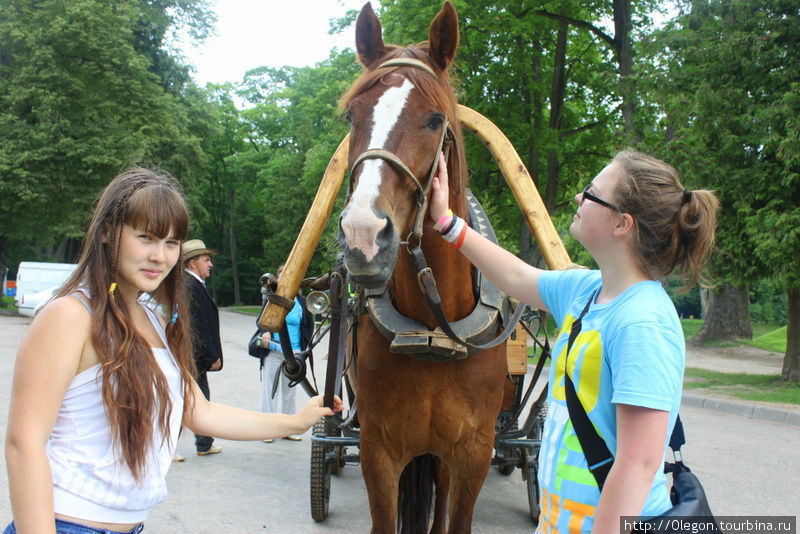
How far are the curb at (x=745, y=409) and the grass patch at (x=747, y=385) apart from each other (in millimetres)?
516

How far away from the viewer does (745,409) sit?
→ 8938 mm

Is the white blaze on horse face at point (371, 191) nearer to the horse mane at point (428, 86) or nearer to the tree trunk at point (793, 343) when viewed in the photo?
the horse mane at point (428, 86)

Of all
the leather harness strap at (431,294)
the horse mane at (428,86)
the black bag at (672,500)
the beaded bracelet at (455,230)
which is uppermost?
the horse mane at (428,86)

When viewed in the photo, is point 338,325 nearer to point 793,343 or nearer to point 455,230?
point 455,230

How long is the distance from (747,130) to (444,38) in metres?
8.89

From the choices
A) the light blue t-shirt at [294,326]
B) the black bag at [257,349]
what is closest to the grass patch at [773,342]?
the light blue t-shirt at [294,326]

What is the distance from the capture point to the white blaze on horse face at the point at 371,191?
6.44ft

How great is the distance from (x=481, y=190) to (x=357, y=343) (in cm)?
1506

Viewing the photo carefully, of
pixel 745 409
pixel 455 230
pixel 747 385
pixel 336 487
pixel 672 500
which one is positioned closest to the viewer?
pixel 672 500

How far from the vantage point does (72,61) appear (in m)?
23.2

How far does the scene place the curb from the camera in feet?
27.5

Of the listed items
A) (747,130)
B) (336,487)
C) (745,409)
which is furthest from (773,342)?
(336,487)

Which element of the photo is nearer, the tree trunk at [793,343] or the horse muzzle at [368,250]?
the horse muzzle at [368,250]

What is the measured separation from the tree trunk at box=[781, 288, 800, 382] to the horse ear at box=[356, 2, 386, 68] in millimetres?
9892
